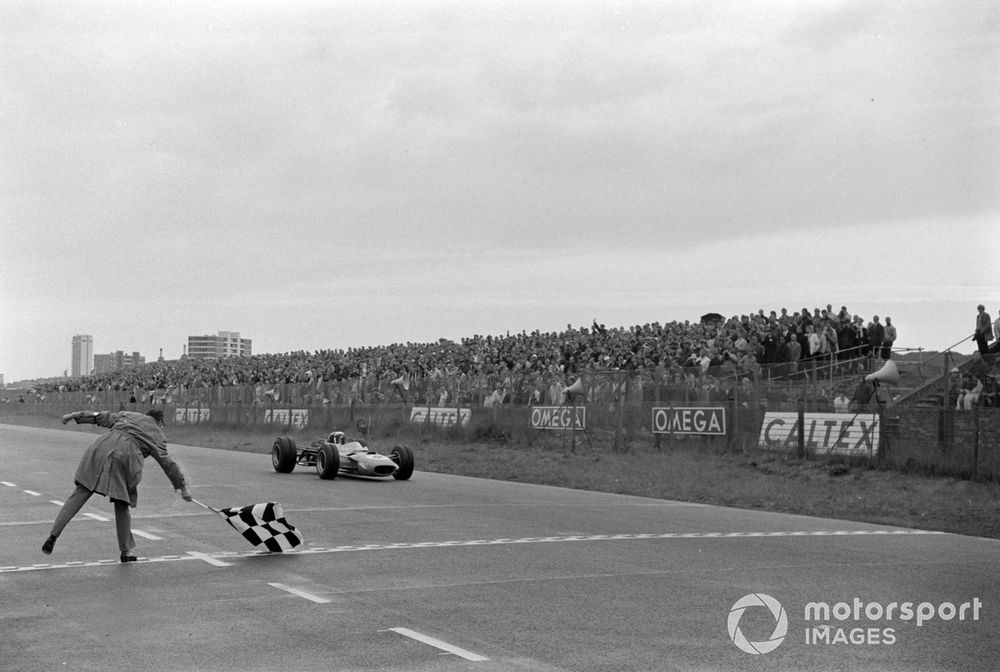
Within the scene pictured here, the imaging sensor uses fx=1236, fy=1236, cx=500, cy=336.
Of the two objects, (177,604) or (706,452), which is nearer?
(177,604)

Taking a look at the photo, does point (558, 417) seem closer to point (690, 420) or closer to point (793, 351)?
point (690, 420)

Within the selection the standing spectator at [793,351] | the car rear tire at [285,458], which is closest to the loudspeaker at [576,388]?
the standing spectator at [793,351]

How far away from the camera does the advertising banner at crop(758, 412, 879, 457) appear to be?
22516mm

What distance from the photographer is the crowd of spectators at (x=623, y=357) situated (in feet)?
94.4

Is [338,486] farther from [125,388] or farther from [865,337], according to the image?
[125,388]

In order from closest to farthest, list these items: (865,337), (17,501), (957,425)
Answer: (17,501)
(957,425)
(865,337)

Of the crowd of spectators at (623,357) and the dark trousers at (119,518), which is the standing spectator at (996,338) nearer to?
the crowd of spectators at (623,357)

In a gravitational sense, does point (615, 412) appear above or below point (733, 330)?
below

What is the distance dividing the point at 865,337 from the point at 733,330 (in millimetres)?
3961

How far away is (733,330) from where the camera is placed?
111 ft

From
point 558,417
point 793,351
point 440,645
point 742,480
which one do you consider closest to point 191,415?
point 558,417

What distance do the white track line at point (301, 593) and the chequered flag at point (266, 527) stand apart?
82.2 inches

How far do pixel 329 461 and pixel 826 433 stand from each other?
31.4 feet

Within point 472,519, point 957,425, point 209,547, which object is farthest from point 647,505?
point 209,547
